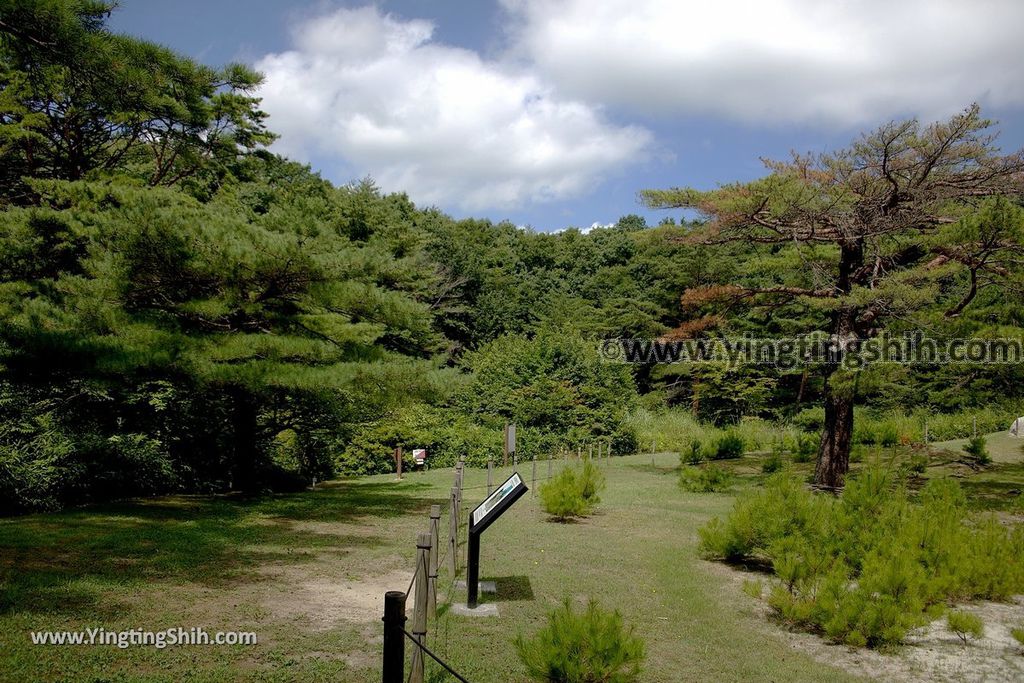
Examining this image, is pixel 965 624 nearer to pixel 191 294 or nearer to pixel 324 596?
pixel 324 596

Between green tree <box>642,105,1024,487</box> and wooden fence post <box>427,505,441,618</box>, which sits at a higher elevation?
green tree <box>642,105,1024,487</box>

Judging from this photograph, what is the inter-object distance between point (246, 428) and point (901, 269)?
1407cm

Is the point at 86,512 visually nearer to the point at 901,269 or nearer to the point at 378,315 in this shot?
the point at 378,315

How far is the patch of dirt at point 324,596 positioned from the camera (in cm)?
629

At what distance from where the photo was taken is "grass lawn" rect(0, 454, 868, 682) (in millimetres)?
5145

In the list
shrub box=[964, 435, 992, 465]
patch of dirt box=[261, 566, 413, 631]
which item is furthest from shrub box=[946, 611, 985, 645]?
shrub box=[964, 435, 992, 465]

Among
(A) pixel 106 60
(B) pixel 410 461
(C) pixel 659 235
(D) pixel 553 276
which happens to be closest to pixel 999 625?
(A) pixel 106 60

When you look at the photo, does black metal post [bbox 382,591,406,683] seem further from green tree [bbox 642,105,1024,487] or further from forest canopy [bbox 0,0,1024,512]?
green tree [bbox 642,105,1024,487]

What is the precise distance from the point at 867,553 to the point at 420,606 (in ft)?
15.2

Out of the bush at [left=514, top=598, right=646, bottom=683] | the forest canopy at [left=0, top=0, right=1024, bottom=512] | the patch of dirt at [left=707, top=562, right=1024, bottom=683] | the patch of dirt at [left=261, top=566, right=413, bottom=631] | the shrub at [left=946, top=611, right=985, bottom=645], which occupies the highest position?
the forest canopy at [left=0, top=0, right=1024, bottom=512]

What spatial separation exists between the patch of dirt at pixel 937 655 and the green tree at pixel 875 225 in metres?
7.38

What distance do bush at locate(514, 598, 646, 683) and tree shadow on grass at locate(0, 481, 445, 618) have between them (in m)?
3.71

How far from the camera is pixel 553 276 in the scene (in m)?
44.8

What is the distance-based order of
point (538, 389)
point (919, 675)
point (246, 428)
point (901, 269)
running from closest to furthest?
1. point (919, 675)
2. point (246, 428)
3. point (901, 269)
4. point (538, 389)
